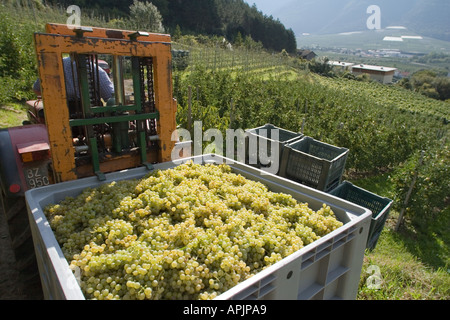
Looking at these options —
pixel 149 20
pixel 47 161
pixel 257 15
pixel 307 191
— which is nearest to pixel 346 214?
pixel 307 191

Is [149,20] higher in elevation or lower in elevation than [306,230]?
higher

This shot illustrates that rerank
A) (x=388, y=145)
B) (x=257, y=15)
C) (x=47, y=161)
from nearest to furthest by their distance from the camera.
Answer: (x=47, y=161), (x=388, y=145), (x=257, y=15)

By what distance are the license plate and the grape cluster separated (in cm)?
88

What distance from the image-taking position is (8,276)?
10.1ft

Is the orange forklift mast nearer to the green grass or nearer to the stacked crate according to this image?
the stacked crate

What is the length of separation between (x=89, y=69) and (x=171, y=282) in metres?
2.39

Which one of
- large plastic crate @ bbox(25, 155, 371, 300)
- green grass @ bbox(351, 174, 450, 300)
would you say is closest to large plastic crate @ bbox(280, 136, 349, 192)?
green grass @ bbox(351, 174, 450, 300)

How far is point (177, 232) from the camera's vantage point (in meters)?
1.89

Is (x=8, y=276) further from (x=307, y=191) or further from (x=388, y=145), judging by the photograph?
(x=388, y=145)

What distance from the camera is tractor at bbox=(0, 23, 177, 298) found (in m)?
2.37

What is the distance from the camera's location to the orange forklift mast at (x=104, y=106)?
7.32 feet

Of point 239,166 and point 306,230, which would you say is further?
point 239,166

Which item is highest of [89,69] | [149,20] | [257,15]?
[257,15]

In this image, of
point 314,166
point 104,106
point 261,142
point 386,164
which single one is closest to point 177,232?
point 104,106
